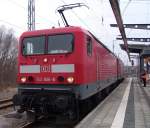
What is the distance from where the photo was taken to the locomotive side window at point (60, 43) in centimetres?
1271

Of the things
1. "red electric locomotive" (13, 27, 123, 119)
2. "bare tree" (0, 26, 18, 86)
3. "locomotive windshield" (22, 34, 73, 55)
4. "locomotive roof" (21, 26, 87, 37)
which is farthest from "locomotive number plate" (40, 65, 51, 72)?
"bare tree" (0, 26, 18, 86)

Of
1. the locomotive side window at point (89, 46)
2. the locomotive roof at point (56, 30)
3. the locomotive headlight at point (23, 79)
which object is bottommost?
the locomotive headlight at point (23, 79)

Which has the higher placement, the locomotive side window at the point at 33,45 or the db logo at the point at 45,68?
the locomotive side window at the point at 33,45

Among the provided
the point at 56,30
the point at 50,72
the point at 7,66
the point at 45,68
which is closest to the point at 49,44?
the point at 56,30

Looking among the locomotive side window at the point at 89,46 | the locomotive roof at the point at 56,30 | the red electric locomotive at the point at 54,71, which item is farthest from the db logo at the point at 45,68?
the locomotive side window at the point at 89,46

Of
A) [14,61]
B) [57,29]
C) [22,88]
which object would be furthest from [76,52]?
[14,61]

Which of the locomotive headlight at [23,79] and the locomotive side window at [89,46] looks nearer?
the locomotive headlight at [23,79]

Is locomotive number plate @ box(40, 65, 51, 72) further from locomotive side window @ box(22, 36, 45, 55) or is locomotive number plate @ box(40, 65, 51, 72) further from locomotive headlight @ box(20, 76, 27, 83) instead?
locomotive headlight @ box(20, 76, 27, 83)

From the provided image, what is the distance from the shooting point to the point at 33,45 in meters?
13.3

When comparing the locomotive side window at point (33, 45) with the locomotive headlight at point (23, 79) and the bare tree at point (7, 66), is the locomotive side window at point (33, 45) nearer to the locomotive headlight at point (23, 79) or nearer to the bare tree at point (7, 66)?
the locomotive headlight at point (23, 79)

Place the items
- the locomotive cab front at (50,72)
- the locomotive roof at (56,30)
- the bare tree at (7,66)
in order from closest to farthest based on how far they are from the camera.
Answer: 1. the locomotive cab front at (50,72)
2. the locomotive roof at (56,30)
3. the bare tree at (7,66)

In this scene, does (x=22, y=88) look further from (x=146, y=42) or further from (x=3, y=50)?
(x=146, y=42)

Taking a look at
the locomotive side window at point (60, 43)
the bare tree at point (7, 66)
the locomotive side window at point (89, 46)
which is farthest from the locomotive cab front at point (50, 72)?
the bare tree at point (7, 66)

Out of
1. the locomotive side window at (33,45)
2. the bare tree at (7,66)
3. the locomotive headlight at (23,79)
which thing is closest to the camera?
the locomotive headlight at (23,79)
